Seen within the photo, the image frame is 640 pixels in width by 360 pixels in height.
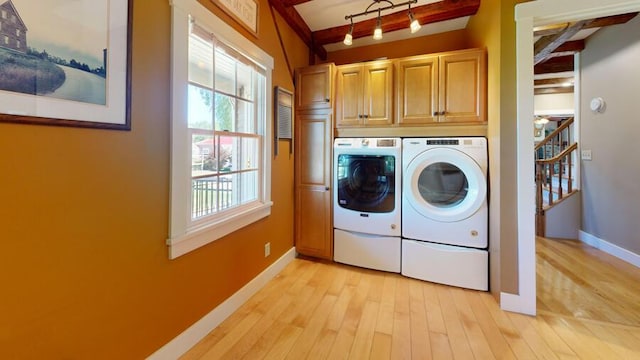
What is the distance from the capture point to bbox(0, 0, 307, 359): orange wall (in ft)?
3.09

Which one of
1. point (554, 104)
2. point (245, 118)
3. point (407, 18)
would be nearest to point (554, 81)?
point (554, 104)

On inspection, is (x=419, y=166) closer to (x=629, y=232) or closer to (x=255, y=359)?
(x=255, y=359)

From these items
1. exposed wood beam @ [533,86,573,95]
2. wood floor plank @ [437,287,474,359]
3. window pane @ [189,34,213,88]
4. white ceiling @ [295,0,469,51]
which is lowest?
wood floor plank @ [437,287,474,359]

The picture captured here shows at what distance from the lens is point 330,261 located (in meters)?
2.94

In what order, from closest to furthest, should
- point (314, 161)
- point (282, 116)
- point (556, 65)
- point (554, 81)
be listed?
point (282, 116), point (314, 161), point (556, 65), point (554, 81)

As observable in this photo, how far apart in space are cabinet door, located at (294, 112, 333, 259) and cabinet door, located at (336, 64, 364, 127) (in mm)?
151

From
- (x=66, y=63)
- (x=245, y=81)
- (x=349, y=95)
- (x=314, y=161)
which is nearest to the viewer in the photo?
(x=66, y=63)

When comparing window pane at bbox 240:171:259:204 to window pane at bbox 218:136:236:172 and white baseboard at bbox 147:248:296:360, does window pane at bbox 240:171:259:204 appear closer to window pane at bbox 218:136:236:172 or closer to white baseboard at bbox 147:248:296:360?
window pane at bbox 218:136:236:172

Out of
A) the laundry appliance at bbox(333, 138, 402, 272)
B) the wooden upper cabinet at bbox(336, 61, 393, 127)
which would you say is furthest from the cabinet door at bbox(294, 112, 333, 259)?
the wooden upper cabinet at bbox(336, 61, 393, 127)

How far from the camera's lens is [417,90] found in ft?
8.23

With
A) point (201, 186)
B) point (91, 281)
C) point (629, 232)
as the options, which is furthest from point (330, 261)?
point (629, 232)

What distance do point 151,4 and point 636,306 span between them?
3.83 metres

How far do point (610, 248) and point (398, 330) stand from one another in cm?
313

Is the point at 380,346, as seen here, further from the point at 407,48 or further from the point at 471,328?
the point at 407,48
